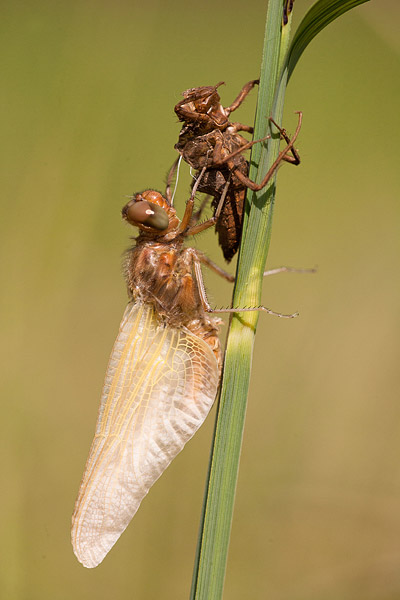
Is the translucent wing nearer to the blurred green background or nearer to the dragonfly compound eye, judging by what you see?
the dragonfly compound eye

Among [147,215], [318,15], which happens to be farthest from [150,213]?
[318,15]

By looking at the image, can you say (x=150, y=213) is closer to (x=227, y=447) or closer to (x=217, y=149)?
(x=217, y=149)

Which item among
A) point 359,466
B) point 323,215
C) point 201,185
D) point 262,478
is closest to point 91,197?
point 201,185

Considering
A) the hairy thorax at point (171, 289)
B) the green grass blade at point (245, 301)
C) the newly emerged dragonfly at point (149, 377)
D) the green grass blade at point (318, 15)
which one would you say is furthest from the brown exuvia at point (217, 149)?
the green grass blade at point (318, 15)

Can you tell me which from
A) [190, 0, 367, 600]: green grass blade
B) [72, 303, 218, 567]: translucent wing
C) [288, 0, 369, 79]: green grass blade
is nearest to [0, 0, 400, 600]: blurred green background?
[72, 303, 218, 567]: translucent wing

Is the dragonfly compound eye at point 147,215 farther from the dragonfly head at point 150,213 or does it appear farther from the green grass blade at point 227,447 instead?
the green grass blade at point 227,447

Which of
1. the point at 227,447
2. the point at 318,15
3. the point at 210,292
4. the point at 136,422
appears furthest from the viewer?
the point at 210,292
